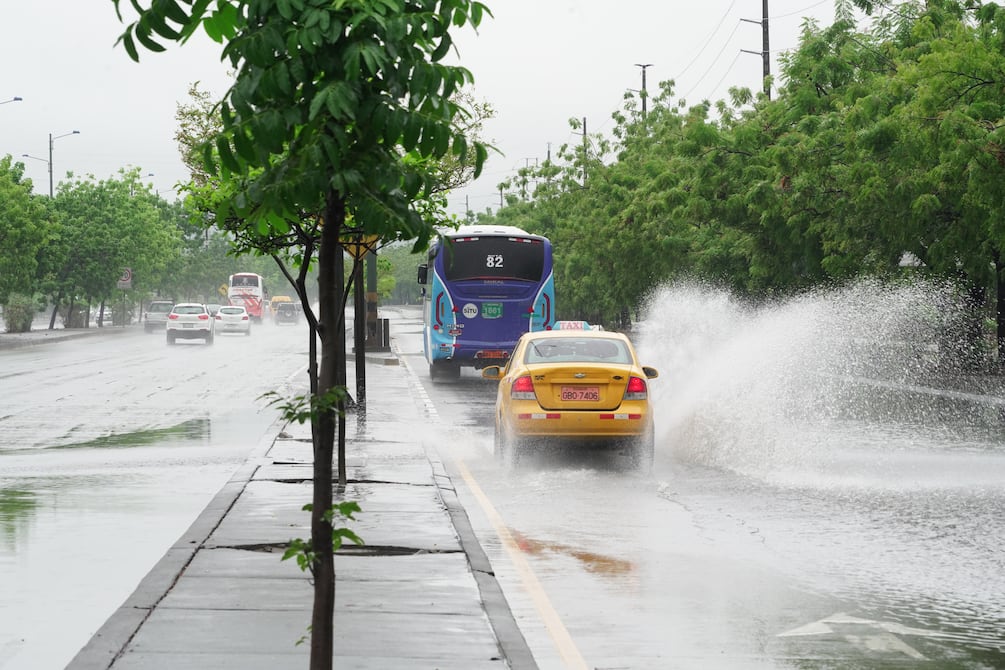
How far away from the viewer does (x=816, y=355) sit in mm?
48906

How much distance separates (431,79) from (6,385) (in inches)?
1127

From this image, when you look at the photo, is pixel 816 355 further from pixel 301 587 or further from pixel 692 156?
pixel 301 587

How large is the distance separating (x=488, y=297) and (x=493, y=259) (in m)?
0.95

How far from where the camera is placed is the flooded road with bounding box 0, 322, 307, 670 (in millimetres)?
8531

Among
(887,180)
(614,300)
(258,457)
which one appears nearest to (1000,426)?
(887,180)

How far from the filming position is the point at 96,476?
15.4 metres

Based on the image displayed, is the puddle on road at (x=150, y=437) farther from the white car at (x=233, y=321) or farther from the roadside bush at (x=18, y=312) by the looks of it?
the white car at (x=233, y=321)

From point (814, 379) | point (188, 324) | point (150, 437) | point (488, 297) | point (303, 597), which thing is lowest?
point (814, 379)

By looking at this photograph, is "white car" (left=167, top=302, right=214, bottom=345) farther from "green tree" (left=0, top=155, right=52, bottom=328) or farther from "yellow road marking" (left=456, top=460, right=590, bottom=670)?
"yellow road marking" (left=456, top=460, right=590, bottom=670)

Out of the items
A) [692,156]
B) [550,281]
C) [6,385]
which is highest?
[692,156]

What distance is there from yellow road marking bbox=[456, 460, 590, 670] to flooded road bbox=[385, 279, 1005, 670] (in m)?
0.02

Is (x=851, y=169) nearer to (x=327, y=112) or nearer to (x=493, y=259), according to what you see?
(x=493, y=259)

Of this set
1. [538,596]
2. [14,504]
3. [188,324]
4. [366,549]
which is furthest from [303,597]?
[188,324]

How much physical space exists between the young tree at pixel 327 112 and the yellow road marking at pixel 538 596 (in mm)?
2148
